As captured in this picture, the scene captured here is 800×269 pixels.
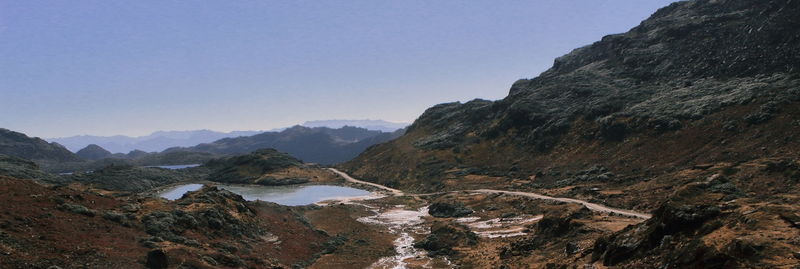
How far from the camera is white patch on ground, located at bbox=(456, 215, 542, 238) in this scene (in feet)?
171

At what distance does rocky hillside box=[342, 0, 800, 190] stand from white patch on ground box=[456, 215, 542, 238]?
26773mm

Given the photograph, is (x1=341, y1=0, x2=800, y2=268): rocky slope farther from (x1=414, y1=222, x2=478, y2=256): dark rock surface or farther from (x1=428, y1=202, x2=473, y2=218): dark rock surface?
(x1=428, y1=202, x2=473, y2=218): dark rock surface

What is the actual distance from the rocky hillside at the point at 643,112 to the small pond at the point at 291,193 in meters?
18.0

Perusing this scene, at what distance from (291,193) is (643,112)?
3786 inches

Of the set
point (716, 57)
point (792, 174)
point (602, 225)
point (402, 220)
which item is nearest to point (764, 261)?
point (602, 225)

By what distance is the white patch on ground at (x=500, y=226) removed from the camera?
52250 mm

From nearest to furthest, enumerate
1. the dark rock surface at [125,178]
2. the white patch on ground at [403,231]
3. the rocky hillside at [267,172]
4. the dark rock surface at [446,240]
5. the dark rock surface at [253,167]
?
1. the white patch on ground at [403,231]
2. the dark rock surface at [446,240]
3. the dark rock surface at [125,178]
4. the rocky hillside at [267,172]
5. the dark rock surface at [253,167]

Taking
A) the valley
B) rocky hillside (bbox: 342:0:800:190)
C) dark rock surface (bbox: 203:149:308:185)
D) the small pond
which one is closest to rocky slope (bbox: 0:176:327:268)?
the valley

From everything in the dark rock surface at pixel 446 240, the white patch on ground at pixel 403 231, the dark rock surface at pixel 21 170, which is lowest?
the white patch on ground at pixel 403 231

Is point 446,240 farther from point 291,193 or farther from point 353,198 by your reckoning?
point 291,193

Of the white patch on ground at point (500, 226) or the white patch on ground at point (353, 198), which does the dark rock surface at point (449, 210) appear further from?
the white patch on ground at point (353, 198)

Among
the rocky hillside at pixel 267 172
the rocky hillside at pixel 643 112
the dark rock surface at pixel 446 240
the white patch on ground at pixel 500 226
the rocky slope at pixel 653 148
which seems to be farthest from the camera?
the rocky hillside at pixel 267 172

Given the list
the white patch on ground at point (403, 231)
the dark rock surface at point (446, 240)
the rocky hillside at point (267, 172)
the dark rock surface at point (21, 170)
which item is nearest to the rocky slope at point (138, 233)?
the white patch on ground at point (403, 231)

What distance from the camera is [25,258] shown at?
24.8 m
